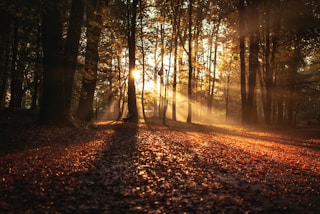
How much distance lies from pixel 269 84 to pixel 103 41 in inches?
637

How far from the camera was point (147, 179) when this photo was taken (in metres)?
6.18

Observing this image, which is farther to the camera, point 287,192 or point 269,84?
point 269,84

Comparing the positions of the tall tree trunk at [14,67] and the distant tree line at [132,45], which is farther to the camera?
the tall tree trunk at [14,67]

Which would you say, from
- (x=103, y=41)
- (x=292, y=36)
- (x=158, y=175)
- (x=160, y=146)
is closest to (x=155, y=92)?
(x=103, y=41)

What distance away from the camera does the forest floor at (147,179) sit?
472cm

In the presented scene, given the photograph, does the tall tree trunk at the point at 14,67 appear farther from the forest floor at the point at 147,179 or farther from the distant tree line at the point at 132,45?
the forest floor at the point at 147,179

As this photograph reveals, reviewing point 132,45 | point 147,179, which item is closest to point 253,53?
point 132,45

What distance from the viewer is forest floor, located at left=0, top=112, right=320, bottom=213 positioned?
15.5ft

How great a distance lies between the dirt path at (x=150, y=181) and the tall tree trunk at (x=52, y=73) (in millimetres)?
3223

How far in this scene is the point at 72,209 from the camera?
4.38 m

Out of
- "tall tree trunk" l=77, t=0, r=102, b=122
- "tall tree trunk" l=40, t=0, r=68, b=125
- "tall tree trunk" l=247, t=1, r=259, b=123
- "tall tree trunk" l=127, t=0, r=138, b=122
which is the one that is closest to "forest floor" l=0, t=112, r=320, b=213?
"tall tree trunk" l=40, t=0, r=68, b=125

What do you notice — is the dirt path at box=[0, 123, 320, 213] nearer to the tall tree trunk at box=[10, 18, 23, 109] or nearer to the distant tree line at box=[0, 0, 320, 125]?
the distant tree line at box=[0, 0, 320, 125]

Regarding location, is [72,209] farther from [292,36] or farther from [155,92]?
[155,92]

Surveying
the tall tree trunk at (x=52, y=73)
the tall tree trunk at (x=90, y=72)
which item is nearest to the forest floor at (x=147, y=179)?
the tall tree trunk at (x=52, y=73)
